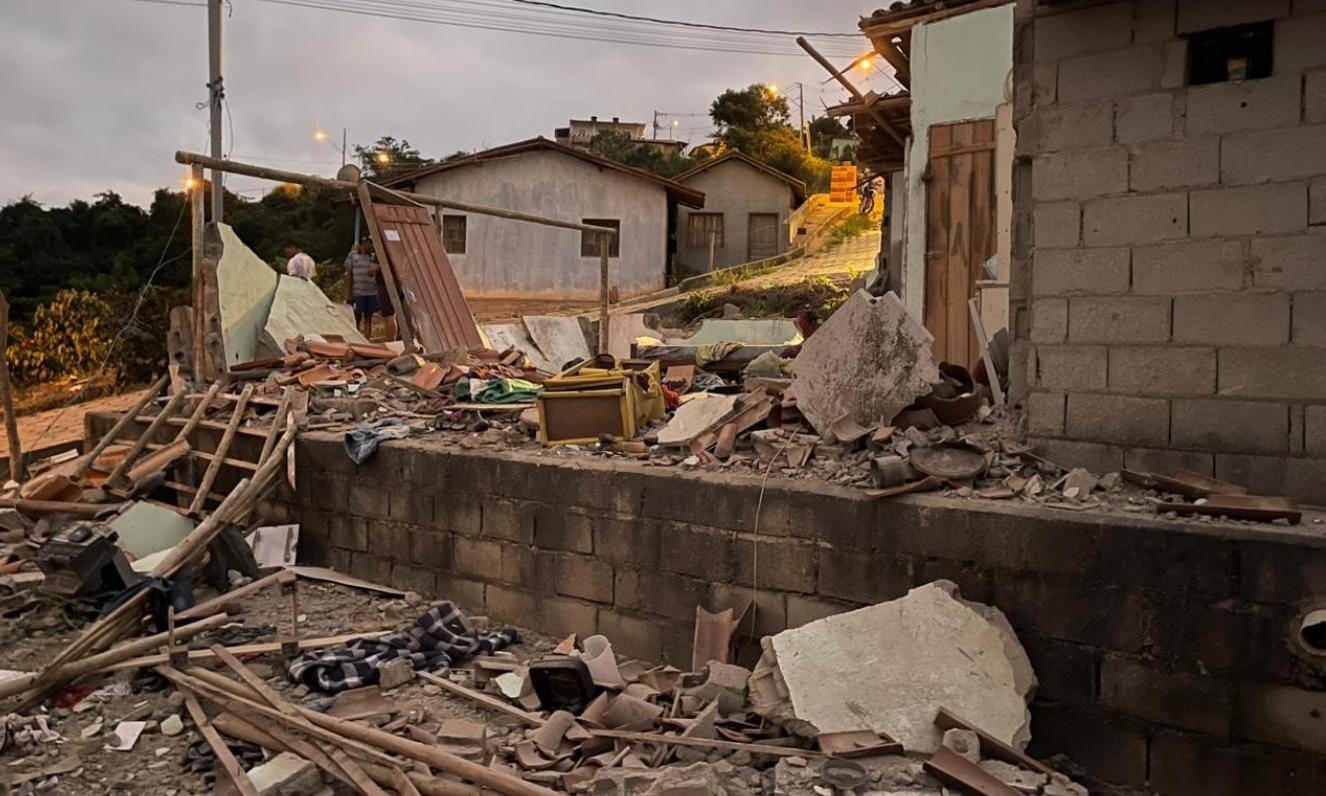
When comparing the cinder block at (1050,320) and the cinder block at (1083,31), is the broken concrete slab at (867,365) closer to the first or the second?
the cinder block at (1050,320)

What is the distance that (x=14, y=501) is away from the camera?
7.38m

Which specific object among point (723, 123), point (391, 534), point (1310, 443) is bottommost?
point (391, 534)

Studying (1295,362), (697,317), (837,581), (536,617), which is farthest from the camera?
(697,317)

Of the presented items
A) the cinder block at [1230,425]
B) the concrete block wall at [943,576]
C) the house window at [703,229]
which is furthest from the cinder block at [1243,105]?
the house window at [703,229]

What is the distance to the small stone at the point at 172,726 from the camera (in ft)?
14.8

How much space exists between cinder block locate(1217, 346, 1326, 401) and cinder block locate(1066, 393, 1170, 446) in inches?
12.0

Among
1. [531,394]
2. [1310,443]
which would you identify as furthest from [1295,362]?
[531,394]

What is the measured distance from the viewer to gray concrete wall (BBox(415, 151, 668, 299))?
2278 cm

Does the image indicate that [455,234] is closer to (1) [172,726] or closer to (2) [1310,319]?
(1) [172,726]

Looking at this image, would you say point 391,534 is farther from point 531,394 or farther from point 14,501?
point 14,501

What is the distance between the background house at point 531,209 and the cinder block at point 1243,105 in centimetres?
1930

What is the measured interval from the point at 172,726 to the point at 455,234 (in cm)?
1935

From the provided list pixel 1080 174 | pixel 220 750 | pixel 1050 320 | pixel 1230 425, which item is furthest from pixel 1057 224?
pixel 220 750

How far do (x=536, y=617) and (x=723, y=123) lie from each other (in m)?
34.8
